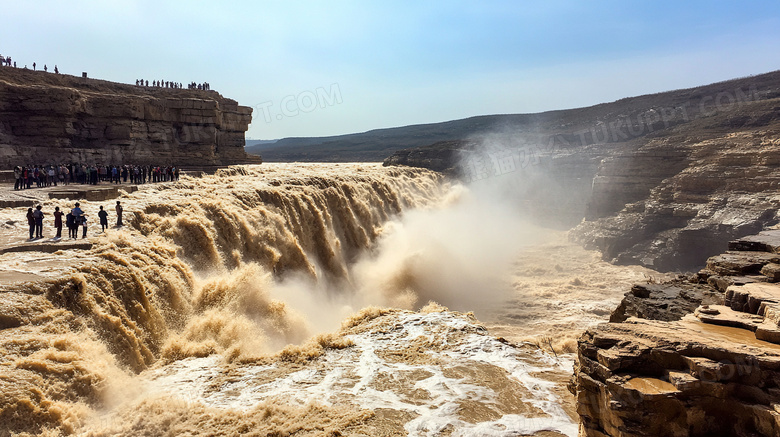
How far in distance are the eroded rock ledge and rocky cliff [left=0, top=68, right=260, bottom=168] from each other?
2290 centimetres

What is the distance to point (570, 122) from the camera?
54.6 m

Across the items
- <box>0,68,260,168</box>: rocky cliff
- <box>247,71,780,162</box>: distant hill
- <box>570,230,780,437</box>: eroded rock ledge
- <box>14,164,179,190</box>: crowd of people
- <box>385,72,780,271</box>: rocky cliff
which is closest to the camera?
<box>570,230,780,437</box>: eroded rock ledge

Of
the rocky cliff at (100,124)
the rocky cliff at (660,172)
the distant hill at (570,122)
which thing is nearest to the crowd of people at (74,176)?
the rocky cliff at (100,124)

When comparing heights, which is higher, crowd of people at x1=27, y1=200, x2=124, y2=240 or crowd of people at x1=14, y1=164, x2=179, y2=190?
crowd of people at x1=14, y1=164, x2=179, y2=190

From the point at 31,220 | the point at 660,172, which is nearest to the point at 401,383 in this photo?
Answer: the point at 31,220

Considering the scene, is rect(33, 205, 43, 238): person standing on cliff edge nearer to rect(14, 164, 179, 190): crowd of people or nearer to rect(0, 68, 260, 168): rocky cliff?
rect(14, 164, 179, 190): crowd of people

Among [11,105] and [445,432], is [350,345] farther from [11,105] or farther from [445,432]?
[11,105]

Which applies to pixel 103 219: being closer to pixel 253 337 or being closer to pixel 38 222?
pixel 38 222

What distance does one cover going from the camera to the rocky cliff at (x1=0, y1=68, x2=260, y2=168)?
19.9m

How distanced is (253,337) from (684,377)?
8.24 metres

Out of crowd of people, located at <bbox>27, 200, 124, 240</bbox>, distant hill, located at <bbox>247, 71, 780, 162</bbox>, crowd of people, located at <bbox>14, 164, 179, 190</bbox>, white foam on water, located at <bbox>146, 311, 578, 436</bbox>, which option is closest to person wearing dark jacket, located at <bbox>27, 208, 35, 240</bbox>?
crowd of people, located at <bbox>27, 200, 124, 240</bbox>

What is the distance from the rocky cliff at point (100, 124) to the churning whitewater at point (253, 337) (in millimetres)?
8219

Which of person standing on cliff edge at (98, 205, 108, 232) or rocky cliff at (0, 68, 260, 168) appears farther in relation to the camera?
rocky cliff at (0, 68, 260, 168)

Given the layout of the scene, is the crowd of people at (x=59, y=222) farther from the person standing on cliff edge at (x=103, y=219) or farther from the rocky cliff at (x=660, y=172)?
the rocky cliff at (x=660, y=172)
